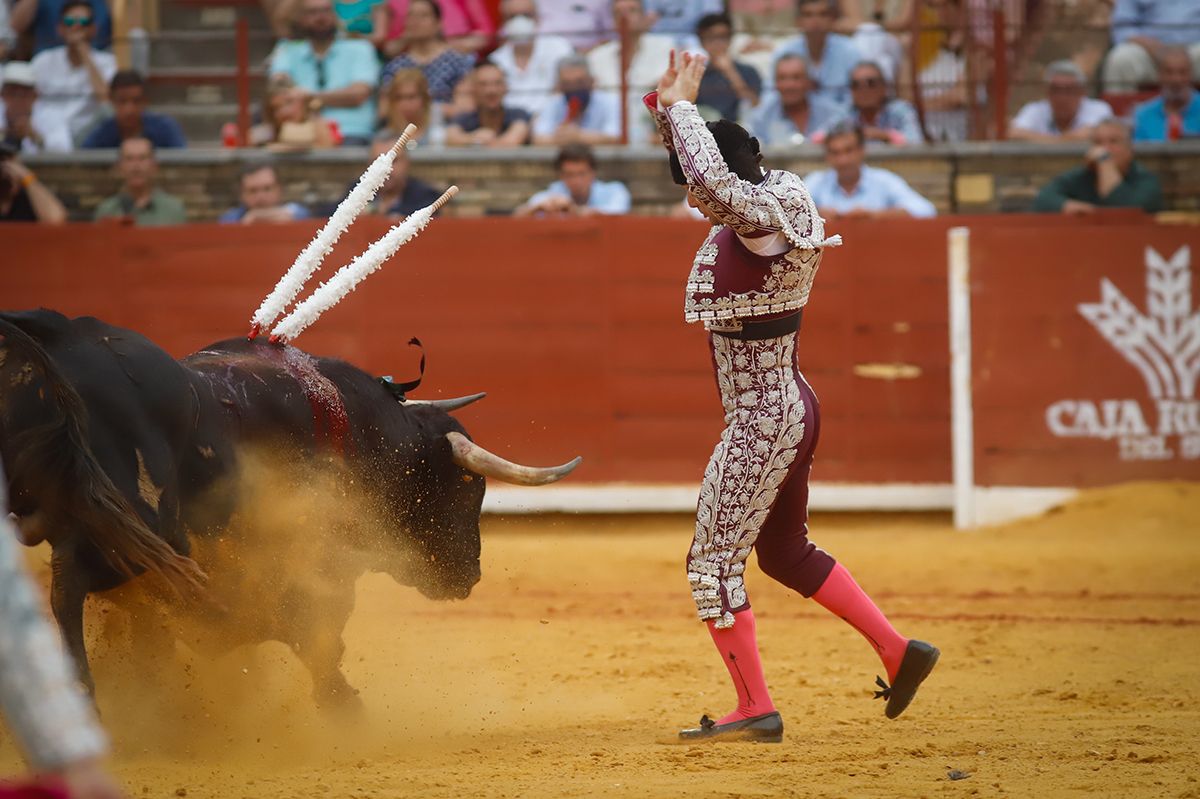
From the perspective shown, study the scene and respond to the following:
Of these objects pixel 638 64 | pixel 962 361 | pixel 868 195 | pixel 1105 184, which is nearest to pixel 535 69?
pixel 638 64

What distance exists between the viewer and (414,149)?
8812mm

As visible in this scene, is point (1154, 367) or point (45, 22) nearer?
point (1154, 367)

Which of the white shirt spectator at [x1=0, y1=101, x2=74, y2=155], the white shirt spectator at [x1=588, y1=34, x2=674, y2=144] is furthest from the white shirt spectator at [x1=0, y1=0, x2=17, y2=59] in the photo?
the white shirt spectator at [x1=588, y1=34, x2=674, y2=144]

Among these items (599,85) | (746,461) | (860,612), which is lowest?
(860,612)

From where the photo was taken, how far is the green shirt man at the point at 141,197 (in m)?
8.61

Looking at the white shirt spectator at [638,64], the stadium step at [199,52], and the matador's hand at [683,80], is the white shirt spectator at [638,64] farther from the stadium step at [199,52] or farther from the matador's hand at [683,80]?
the matador's hand at [683,80]

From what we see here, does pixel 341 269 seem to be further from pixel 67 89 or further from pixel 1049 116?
pixel 67 89

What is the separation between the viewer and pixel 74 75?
31.4 feet

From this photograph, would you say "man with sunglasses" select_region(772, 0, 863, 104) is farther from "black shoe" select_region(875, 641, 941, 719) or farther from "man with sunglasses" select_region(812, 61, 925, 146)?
"black shoe" select_region(875, 641, 941, 719)

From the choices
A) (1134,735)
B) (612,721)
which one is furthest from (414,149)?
(1134,735)

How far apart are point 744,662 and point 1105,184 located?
536 centimetres

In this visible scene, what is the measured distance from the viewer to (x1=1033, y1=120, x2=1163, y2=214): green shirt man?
8227mm

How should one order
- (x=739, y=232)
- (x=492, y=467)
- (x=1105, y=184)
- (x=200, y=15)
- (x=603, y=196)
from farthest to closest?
(x=200, y=15)
(x=603, y=196)
(x=1105, y=184)
(x=492, y=467)
(x=739, y=232)

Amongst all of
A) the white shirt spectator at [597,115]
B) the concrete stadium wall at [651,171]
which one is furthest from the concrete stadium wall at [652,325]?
the white shirt spectator at [597,115]
